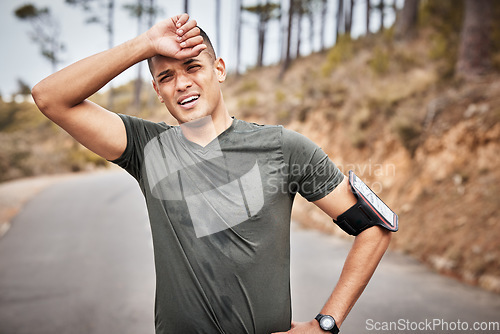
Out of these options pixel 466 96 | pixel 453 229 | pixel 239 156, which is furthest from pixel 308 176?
pixel 466 96

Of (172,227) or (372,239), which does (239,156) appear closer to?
(172,227)

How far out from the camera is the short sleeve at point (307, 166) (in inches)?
63.3

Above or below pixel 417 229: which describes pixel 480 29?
above

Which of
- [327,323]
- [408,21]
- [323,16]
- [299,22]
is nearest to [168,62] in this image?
[327,323]

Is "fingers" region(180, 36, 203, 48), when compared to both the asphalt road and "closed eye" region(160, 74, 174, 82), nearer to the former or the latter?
"closed eye" region(160, 74, 174, 82)

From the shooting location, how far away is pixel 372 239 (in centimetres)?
167

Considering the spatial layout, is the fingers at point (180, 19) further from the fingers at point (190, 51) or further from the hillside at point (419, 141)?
the hillside at point (419, 141)

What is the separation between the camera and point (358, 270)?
166cm

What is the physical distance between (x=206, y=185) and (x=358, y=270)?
72 cm

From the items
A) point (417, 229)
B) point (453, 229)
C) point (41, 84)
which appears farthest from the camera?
point (417, 229)

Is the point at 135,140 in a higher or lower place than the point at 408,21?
higher

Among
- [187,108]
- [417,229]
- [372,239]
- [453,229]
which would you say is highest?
[187,108]

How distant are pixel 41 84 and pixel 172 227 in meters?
0.72

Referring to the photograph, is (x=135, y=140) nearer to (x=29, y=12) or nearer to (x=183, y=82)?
(x=183, y=82)
